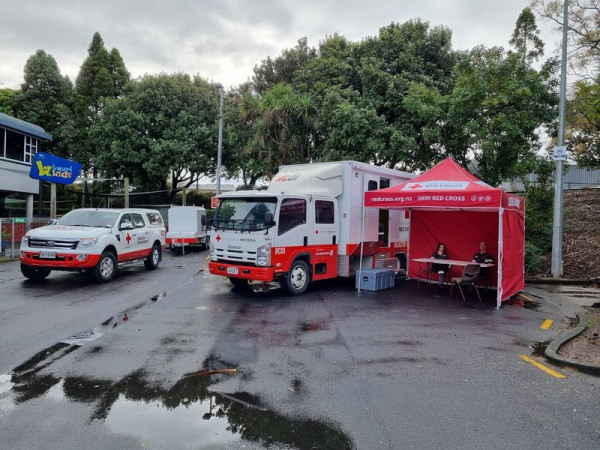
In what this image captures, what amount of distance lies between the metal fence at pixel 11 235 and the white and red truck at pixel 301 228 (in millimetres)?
10777

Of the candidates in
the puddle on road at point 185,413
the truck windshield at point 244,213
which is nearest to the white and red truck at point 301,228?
the truck windshield at point 244,213

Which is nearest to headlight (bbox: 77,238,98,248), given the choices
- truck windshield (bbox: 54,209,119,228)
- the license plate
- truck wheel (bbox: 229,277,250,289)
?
the license plate

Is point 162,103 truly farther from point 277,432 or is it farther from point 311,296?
point 277,432

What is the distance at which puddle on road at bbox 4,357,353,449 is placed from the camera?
3.93 metres

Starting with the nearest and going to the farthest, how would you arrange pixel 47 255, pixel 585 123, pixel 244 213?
pixel 244 213, pixel 47 255, pixel 585 123

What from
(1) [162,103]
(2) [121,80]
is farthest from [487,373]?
(2) [121,80]

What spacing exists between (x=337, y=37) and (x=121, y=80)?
2527 cm

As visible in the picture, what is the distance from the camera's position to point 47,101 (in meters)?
37.3

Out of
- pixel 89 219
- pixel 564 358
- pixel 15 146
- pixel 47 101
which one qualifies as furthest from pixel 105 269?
pixel 47 101

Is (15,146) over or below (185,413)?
over

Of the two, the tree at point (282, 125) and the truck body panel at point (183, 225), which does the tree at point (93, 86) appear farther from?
the tree at point (282, 125)

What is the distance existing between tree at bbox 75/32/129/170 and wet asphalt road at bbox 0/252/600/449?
3098 centimetres

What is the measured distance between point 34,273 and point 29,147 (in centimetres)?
1737

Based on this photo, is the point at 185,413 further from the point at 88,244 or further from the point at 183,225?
the point at 183,225
